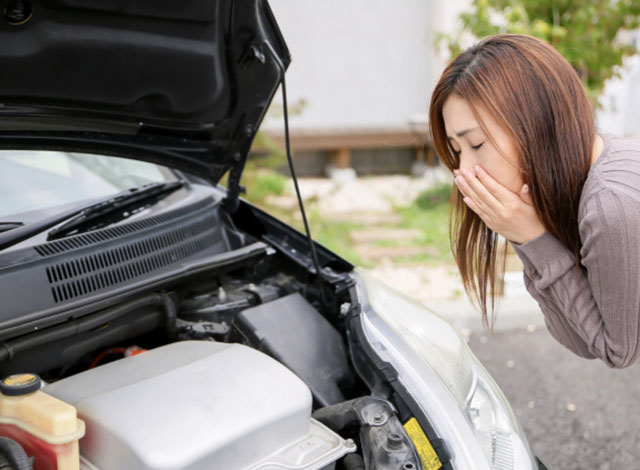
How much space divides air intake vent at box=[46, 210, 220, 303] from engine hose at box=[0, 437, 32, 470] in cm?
52

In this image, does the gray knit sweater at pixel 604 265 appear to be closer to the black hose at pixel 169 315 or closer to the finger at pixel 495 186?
the finger at pixel 495 186

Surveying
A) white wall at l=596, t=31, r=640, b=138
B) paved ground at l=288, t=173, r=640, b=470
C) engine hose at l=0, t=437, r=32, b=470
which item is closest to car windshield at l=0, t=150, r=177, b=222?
engine hose at l=0, t=437, r=32, b=470

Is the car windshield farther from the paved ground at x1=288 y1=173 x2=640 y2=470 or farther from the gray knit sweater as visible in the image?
the paved ground at x1=288 y1=173 x2=640 y2=470

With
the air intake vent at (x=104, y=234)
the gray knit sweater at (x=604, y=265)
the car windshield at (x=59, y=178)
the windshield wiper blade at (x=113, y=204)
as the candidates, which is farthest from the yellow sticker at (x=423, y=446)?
the car windshield at (x=59, y=178)

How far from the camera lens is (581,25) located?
530cm

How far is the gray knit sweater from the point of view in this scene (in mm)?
1453

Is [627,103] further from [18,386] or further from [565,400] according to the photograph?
[18,386]

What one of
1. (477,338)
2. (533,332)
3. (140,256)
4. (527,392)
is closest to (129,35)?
→ (140,256)

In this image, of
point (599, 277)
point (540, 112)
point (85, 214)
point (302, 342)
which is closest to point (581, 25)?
point (540, 112)

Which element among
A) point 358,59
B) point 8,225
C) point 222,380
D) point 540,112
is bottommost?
point 358,59

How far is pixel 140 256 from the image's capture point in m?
1.94

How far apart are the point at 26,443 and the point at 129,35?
1.07m

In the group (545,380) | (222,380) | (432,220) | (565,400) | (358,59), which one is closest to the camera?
(222,380)

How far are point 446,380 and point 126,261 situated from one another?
3.15ft
